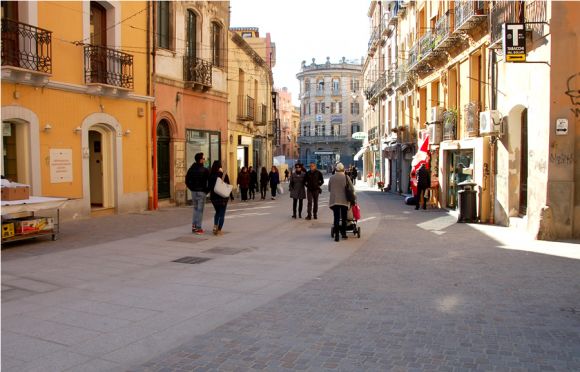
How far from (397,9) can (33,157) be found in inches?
915

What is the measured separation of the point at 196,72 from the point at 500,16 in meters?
12.1

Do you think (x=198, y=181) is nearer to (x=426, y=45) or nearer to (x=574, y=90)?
(x=574, y=90)

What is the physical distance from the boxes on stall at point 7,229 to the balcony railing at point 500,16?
12.4 metres

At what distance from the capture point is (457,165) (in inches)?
741

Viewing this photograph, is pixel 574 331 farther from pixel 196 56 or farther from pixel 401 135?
pixel 401 135

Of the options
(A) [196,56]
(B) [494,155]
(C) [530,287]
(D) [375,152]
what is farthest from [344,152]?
(C) [530,287]

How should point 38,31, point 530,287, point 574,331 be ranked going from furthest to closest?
point 38,31
point 530,287
point 574,331

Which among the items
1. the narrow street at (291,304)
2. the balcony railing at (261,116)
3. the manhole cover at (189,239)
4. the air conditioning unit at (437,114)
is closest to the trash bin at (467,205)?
the narrow street at (291,304)

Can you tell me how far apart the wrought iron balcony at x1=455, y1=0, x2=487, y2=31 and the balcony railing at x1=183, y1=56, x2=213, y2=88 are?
404 inches

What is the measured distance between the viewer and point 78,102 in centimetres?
1548

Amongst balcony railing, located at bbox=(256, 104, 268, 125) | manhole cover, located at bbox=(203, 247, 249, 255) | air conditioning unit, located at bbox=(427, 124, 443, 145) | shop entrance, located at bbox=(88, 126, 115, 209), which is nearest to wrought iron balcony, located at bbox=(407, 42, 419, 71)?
air conditioning unit, located at bbox=(427, 124, 443, 145)

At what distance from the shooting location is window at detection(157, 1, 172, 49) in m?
19.9

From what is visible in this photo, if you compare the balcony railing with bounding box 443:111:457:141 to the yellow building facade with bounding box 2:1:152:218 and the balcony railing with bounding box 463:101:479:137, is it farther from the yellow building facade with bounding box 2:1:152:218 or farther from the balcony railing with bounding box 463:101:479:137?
the yellow building facade with bounding box 2:1:152:218

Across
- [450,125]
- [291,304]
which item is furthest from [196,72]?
[291,304]
